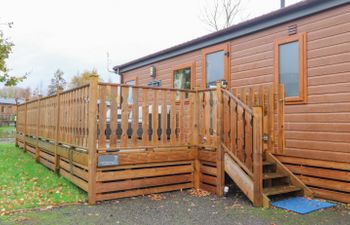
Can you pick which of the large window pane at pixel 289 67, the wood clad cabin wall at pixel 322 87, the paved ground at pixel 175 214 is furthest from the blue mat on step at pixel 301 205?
the large window pane at pixel 289 67

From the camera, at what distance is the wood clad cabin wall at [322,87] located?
4711 mm

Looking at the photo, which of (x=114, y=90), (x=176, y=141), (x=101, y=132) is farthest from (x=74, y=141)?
(x=176, y=141)

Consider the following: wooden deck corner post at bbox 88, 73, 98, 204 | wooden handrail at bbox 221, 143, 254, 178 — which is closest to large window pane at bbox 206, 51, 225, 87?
wooden handrail at bbox 221, 143, 254, 178

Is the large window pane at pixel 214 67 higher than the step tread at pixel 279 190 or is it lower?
higher

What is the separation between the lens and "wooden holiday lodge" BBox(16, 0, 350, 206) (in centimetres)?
471

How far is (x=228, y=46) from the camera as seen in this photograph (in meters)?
6.66

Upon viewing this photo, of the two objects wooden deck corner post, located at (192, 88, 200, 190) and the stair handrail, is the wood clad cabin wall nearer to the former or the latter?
the stair handrail

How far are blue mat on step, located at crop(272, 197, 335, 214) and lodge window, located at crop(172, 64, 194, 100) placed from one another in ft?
12.8

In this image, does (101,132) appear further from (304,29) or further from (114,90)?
(304,29)

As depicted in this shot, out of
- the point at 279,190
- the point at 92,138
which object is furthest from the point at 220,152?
the point at 92,138

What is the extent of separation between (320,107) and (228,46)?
8.16 ft

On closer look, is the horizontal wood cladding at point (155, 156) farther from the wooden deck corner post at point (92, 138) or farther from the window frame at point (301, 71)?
the window frame at point (301, 71)

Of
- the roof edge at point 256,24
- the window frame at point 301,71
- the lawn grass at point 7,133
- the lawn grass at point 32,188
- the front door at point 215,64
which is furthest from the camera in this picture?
the lawn grass at point 7,133

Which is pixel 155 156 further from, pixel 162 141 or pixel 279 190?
pixel 279 190
